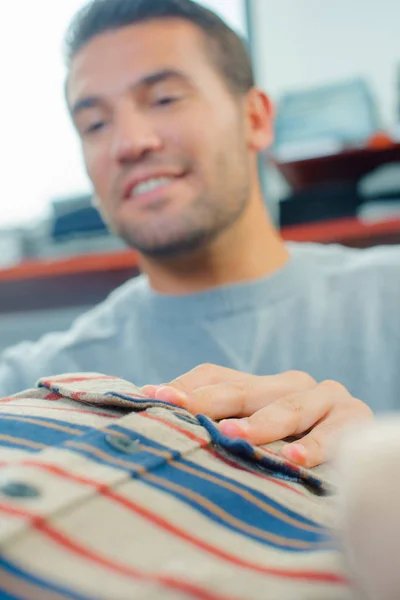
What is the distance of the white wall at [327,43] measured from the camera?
37.4 inches

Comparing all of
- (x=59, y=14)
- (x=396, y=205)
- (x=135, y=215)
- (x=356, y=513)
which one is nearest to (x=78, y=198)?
(x=59, y=14)

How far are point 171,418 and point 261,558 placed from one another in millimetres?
72

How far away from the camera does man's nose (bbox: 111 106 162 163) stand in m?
0.55

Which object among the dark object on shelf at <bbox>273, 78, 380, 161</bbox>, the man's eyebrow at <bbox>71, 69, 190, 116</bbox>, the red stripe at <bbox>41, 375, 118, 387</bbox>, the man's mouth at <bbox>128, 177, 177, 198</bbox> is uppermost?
the man's eyebrow at <bbox>71, 69, 190, 116</bbox>

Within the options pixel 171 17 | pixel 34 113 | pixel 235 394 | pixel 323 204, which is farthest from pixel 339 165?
pixel 235 394

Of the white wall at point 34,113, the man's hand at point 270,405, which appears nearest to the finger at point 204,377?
the man's hand at point 270,405

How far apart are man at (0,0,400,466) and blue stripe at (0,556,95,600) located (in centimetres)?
32

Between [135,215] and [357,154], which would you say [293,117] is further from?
[135,215]

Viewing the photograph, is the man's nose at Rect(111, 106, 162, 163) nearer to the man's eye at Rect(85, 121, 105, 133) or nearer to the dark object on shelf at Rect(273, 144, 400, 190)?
the man's eye at Rect(85, 121, 105, 133)

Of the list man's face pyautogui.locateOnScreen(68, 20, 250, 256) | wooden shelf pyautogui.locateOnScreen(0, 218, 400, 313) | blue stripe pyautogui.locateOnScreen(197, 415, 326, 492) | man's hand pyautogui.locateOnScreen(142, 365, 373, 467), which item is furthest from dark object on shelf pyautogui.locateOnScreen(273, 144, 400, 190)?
blue stripe pyautogui.locateOnScreen(197, 415, 326, 492)

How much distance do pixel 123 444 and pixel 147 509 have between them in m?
0.03

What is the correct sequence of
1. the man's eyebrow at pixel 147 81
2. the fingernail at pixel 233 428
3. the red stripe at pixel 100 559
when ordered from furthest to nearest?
the man's eyebrow at pixel 147 81
the fingernail at pixel 233 428
the red stripe at pixel 100 559

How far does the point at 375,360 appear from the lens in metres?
0.46

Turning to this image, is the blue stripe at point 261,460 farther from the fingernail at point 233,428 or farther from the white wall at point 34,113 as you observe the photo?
the white wall at point 34,113
